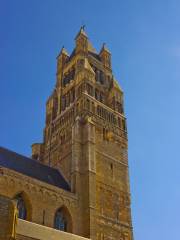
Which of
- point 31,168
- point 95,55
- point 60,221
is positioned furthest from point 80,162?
point 95,55

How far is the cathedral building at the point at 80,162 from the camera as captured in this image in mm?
30766

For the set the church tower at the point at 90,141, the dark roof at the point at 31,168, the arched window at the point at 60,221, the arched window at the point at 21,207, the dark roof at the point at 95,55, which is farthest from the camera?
the dark roof at the point at 95,55

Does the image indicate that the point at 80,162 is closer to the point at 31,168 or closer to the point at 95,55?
the point at 31,168

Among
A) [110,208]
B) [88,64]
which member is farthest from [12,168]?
[88,64]

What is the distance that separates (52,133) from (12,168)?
1055 centimetres

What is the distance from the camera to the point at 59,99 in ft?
145

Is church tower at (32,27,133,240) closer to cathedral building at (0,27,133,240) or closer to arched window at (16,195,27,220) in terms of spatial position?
cathedral building at (0,27,133,240)

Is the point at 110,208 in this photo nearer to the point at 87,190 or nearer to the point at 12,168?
the point at 87,190

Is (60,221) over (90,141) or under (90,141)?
under

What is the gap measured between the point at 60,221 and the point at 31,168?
19.3 feet

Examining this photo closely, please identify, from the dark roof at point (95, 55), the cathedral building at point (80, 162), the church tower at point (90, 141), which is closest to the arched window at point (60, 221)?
the cathedral building at point (80, 162)

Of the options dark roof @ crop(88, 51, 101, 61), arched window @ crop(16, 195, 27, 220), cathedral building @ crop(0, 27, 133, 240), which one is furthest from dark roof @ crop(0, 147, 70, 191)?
dark roof @ crop(88, 51, 101, 61)

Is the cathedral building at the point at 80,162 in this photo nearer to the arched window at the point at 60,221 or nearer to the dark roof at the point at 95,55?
the arched window at the point at 60,221

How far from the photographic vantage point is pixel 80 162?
3547cm
